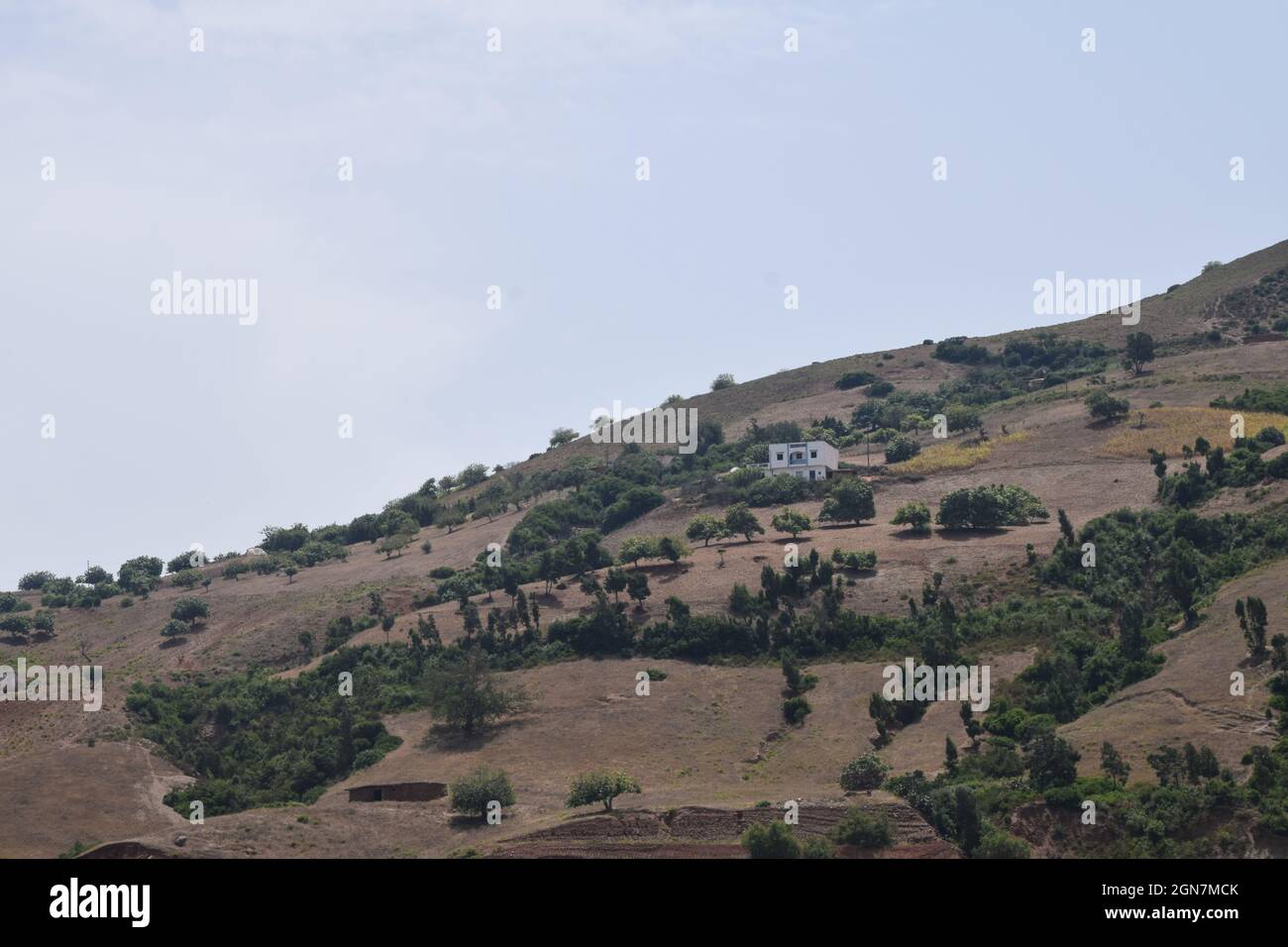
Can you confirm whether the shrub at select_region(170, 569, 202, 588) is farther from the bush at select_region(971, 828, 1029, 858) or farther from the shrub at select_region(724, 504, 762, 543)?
the bush at select_region(971, 828, 1029, 858)

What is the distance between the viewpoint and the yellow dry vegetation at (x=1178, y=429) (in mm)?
105312

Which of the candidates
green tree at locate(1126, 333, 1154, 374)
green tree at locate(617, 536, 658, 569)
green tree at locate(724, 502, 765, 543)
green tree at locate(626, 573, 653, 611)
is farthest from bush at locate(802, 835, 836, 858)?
green tree at locate(1126, 333, 1154, 374)

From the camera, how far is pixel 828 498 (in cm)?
10550

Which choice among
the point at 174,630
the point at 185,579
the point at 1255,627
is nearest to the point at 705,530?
the point at 174,630

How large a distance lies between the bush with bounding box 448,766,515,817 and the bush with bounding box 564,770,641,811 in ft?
8.40

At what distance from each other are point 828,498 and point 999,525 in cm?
1383

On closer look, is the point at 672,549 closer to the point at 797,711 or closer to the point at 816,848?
the point at 797,711

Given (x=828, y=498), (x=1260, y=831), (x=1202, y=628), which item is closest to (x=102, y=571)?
(x=828, y=498)

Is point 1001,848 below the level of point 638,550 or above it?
below

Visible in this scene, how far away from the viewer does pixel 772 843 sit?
48.1 metres

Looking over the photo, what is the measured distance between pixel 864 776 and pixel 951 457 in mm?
Result: 60711

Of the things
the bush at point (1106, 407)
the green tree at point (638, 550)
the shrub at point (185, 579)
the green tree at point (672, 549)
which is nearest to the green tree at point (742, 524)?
the green tree at point (672, 549)

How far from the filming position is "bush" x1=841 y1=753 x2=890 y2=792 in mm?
59000
